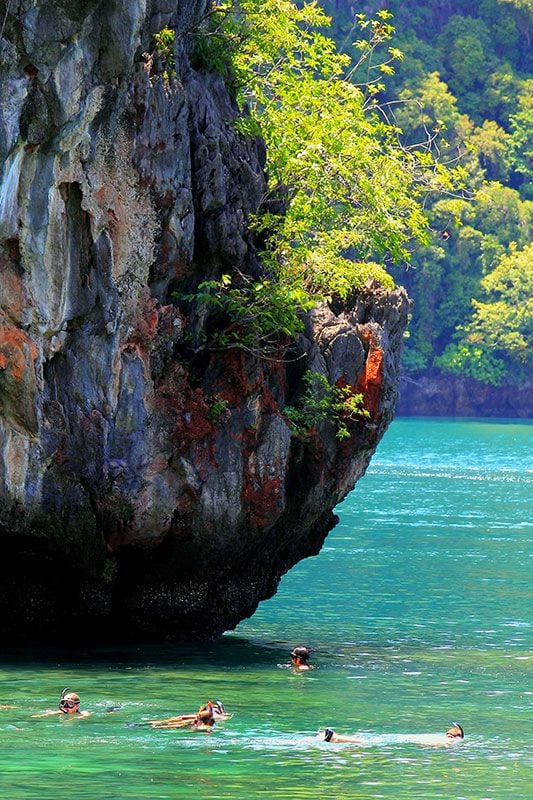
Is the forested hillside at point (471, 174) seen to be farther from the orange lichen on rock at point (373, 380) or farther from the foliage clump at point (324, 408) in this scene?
the foliage clump at point (324, 408)

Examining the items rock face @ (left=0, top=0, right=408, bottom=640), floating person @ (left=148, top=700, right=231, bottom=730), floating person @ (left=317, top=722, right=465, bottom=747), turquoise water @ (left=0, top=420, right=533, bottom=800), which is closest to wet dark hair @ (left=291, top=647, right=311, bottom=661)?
turquoise water @ (left=0, top=420, right=533, bottom=800)

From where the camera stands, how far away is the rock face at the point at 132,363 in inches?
920

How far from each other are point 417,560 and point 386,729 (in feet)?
68.2

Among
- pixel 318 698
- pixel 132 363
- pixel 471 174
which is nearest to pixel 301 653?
pixel 318 698

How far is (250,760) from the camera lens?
19516 mm

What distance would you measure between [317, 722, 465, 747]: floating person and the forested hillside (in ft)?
315

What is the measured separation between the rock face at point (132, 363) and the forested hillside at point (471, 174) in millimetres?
90116

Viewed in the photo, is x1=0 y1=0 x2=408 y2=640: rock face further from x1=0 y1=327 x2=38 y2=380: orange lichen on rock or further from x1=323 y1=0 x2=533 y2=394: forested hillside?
x1=323 y1=0 x2=533 y2=394: forested hillside

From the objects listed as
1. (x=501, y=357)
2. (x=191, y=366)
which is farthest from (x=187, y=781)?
(x=501, y=357)

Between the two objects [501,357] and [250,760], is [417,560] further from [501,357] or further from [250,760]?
[501,357]

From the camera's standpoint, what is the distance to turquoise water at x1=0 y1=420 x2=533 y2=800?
18672mm

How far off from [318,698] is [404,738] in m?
2.61

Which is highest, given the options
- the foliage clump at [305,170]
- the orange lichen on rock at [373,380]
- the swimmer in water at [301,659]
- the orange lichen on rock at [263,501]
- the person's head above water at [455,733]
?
the foliage clump at [305,170]

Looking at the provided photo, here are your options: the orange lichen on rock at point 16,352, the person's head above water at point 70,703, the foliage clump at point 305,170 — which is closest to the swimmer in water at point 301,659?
the foliage clump at point 305,170
